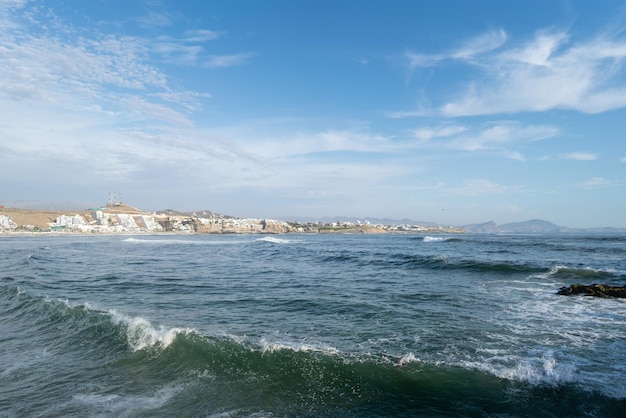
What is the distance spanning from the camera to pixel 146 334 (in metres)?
9.62

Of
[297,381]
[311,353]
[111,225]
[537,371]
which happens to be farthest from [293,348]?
[111,225]

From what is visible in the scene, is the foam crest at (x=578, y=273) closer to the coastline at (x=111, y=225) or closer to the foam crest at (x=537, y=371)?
the foam crest at (x=537, y=371)

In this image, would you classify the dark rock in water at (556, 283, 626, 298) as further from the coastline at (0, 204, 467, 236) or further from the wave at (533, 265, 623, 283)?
the coastline at (0, 204, 467, 236)

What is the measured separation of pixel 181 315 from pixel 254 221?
6435 inches

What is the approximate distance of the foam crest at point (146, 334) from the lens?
911cm

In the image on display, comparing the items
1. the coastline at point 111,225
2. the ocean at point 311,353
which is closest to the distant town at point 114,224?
the coastline at point 111,225

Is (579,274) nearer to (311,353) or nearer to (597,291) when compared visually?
(597,291)

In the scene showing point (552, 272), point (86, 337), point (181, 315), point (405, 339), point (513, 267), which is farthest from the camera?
point (513, 267)

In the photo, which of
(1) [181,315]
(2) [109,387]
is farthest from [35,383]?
(1) [181,315]

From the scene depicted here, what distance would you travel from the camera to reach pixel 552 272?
22172 millimetres

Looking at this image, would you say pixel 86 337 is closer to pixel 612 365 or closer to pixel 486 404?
pixel 486 404

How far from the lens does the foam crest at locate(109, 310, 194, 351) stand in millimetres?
9109

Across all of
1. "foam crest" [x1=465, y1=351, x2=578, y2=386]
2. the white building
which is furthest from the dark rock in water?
the white building

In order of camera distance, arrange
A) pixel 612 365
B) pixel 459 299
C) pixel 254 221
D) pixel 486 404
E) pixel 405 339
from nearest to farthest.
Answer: pixel 486 404
pixel 612 365
pixel 405 339
pixel 459 299
pixel 254 221
